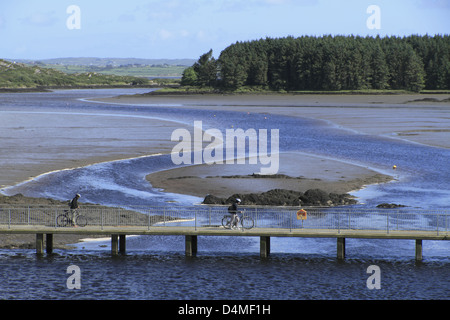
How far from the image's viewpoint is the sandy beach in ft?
208

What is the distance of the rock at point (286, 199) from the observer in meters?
53.9

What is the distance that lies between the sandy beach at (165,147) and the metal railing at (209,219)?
170 centimetres

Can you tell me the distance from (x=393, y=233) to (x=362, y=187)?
67.3ft

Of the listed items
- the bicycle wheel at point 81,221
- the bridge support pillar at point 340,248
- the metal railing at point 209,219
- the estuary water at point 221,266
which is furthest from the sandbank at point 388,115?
the bicycle wheel at point 81,221

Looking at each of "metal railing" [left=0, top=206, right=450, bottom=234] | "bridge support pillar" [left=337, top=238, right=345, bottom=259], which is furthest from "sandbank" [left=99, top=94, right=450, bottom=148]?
"bridge support pillar" [left=337, top=238, right=345, bottom=259]

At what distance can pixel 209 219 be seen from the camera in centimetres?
4522

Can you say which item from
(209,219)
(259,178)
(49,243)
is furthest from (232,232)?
(259,178)

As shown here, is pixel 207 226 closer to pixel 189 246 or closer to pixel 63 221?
pixel 189 246

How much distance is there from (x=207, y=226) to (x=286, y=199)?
39.5 feet

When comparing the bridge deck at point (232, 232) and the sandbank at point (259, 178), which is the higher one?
the sandbank at point (259, 178)

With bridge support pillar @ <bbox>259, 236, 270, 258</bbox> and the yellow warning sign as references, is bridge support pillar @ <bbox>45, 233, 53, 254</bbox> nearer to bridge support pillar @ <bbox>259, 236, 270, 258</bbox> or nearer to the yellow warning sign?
bridge support pillar @ <bbox>259, 236, 270, 258</bbox>

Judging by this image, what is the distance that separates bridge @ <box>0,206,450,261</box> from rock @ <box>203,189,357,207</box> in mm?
4274

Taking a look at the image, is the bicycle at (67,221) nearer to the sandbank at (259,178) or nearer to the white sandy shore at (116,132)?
the sandbank at (259,178)

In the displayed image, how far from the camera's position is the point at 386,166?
251 feet
